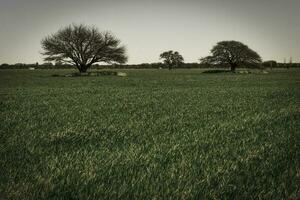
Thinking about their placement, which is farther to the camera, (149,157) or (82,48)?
(82,48)

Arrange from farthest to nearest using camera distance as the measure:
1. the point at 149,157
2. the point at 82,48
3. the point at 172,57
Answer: the point at 172,57
the point at 82,48
the point at 149,157

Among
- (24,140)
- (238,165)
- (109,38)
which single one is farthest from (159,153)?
(109,38)

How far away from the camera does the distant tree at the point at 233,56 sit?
77.9m

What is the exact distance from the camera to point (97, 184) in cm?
477

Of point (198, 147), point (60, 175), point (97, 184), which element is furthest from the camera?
point (198, 147)

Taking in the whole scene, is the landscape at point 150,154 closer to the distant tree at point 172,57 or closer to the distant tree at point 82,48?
the distant tree at point 82,48

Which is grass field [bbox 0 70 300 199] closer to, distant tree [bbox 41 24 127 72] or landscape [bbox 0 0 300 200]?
landscape [bbox 0 0 300 200]

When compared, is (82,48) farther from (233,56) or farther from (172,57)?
(172,57)

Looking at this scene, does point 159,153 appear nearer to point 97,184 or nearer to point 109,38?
point 97,184

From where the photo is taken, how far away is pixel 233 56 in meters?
78.2

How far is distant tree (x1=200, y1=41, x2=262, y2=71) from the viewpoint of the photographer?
77938 mm

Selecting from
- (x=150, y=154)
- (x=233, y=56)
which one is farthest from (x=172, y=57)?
(x=150, y=154)

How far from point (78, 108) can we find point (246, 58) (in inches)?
2739

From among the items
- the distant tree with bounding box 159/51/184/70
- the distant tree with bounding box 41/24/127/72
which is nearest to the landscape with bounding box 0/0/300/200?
the distant tree with bounding box 41/24/127/72
